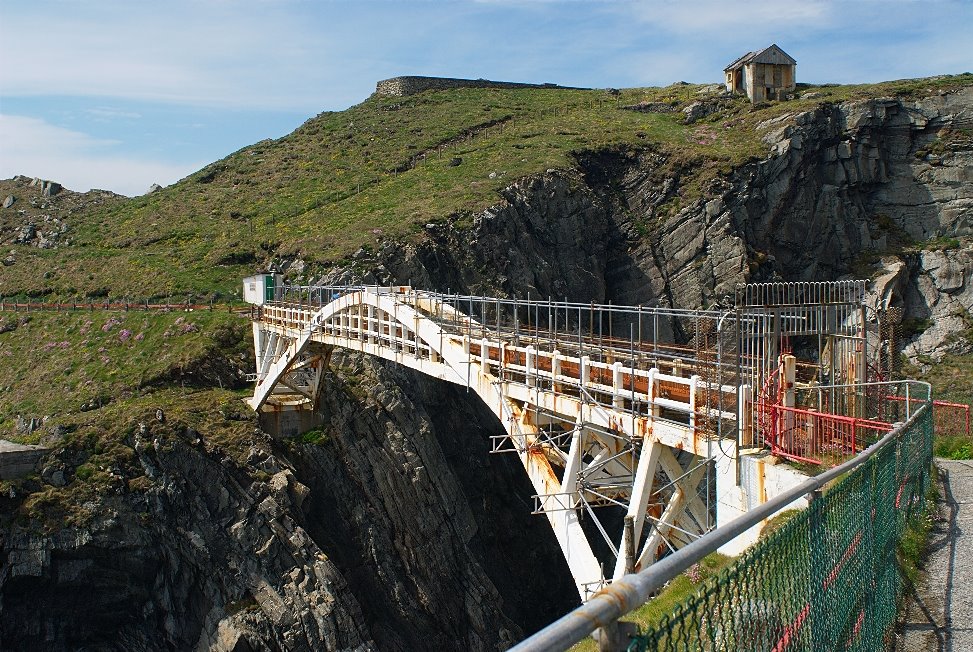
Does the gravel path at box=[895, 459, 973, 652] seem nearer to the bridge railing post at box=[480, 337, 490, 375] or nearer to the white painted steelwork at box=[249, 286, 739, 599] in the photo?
the white painted steelwork at box=[249, 286, 739, 599]

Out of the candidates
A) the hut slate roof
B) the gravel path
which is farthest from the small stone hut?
the gravel path

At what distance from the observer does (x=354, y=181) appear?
57.2 meters

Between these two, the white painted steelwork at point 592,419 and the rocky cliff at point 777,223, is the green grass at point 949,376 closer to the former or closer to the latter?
the rocky cliff at point 777,223

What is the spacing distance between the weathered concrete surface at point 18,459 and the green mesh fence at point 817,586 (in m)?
22.7

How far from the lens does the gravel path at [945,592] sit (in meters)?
6.75

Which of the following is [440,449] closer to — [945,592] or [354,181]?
[945,592]

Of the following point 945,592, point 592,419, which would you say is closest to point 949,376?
point 592,419

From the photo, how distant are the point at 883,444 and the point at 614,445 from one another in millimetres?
5980

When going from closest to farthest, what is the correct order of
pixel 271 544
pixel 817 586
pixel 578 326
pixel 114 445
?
1. pixel 817 586
2. pixel 578 326
3. pixel 271 544
4. pixel 114 445

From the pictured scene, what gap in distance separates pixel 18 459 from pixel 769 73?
62507 millimetres

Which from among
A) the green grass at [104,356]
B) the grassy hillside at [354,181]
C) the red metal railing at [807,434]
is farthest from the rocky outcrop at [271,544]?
the red metal railing at [807,434]

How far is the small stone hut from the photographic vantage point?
213ft

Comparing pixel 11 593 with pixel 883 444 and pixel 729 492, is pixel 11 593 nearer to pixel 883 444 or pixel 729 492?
pixel 729 492

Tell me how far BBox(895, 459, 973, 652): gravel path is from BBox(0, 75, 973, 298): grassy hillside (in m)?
32.3
